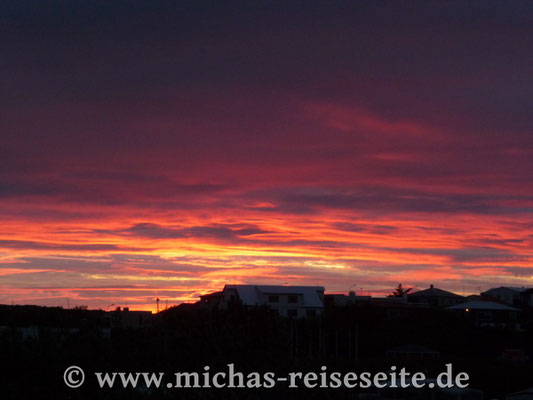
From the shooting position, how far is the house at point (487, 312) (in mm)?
84000

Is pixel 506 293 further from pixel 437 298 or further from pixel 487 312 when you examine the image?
pixel 487 312

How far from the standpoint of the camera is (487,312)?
88.1 metres

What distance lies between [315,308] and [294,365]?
7483 cm

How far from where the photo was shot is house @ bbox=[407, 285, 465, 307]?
4387 inches

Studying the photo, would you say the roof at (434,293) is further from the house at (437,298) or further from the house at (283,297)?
the house at (283,297)

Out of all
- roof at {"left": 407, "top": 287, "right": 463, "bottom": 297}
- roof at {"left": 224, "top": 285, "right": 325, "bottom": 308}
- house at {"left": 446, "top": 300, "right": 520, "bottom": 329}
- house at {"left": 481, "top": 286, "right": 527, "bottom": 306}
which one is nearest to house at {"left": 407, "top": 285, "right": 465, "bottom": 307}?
roof at {"left": 407, "top": 287, "right": 463, "bottom": 297}

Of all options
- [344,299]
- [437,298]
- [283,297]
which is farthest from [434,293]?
[283,297]

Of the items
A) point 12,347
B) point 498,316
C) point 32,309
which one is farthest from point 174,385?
point 498,316

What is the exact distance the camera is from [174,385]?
14.1 meters

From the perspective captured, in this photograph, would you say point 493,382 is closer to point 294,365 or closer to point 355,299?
point 294,365

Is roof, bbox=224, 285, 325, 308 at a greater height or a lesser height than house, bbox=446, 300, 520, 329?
greater

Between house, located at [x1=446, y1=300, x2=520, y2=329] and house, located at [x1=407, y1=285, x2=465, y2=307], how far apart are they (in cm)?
2169

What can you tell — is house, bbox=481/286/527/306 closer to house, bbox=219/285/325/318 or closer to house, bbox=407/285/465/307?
house, bbox=407/285/465/307

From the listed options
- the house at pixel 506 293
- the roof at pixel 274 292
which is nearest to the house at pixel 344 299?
the roof at pixel 274 292
